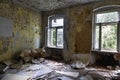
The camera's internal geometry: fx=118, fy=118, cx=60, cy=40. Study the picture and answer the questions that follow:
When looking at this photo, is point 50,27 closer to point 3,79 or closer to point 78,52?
point 78,52

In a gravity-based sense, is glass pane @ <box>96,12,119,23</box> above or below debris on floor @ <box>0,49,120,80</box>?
above

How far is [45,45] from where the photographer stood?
6.59 metres

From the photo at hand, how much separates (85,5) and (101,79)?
320 centimetres

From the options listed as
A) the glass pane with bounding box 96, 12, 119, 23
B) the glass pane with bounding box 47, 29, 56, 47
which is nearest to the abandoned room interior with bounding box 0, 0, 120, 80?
the glass pane with bounding box 96, 12, 119, 23

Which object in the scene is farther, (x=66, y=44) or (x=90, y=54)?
(x=66, y=44)

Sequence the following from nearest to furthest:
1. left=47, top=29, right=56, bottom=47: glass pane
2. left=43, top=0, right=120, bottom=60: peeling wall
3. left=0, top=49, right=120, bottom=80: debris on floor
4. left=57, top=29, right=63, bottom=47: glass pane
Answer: left=0, top=49, right=120, bottom=80: debris on floor
left=43, top=0, right=120, bottom=60: peeling wall
left=57, top=29, right=63, bottom=47: glass pane
left=47, top=29, right=56, bottom=47: glass pane

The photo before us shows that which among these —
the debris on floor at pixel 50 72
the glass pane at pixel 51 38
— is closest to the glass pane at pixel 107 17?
the debris on floor at pixel 50 72

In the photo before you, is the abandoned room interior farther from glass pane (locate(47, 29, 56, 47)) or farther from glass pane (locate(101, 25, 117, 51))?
glass pane (locate(47, 29, 56, 47))

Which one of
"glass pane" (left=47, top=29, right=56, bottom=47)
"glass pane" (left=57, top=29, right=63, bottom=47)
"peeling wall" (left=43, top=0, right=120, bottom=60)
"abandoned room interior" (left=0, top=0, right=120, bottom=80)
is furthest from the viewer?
"glass pane" (left=47, top=29, right=56, bottom=47)

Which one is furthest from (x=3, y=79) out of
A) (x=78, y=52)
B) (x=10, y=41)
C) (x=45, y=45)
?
(x=45, y=45)

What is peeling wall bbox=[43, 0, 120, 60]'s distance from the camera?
5.02 meters

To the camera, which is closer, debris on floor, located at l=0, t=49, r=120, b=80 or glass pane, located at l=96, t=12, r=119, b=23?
debris on floor, located at l=0, t=49, r=120, b=80

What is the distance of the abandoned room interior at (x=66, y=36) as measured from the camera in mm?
4473

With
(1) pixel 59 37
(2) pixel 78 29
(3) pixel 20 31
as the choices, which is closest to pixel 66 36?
(1) pixel 59 37
